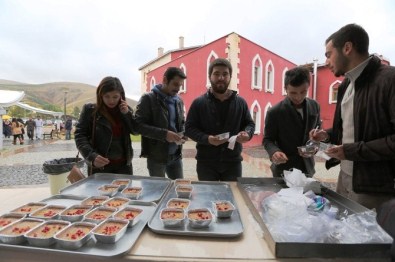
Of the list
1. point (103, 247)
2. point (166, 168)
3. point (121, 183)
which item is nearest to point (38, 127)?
point (166, 168)

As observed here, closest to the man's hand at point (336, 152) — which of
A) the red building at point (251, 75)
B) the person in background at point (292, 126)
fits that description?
the person in background at point (292, 126)

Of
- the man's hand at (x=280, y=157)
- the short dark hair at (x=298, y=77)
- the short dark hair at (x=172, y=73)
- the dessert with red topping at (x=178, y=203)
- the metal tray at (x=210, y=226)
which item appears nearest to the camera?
the metal tray at (x=210, y=226)

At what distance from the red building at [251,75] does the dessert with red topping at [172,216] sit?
1112 centimetres

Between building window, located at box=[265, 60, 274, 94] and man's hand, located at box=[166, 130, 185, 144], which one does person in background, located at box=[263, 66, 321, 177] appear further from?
building window, located at box=[265, 60, 274, 94]

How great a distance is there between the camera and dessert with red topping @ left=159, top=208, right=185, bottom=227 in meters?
1.26

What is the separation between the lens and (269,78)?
51.9 feet

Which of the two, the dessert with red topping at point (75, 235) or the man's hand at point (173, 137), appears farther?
the man's hand at point (173, 137)

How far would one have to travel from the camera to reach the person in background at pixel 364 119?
151 cm

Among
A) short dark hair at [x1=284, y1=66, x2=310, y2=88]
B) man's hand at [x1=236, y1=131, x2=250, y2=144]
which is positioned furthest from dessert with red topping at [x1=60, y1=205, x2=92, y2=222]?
short dark hair at [x1=284, y1=66, x2=310, y2=88]

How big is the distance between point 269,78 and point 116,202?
50.7 ft

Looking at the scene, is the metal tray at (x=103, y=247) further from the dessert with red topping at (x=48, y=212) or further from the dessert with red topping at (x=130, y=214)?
the dessert with red topping at (x=48, y=212)

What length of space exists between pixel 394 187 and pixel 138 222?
1495 millimetres

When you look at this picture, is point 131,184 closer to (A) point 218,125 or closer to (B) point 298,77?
(A) point 218,125

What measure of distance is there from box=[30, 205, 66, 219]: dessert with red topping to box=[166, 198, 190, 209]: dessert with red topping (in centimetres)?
59
